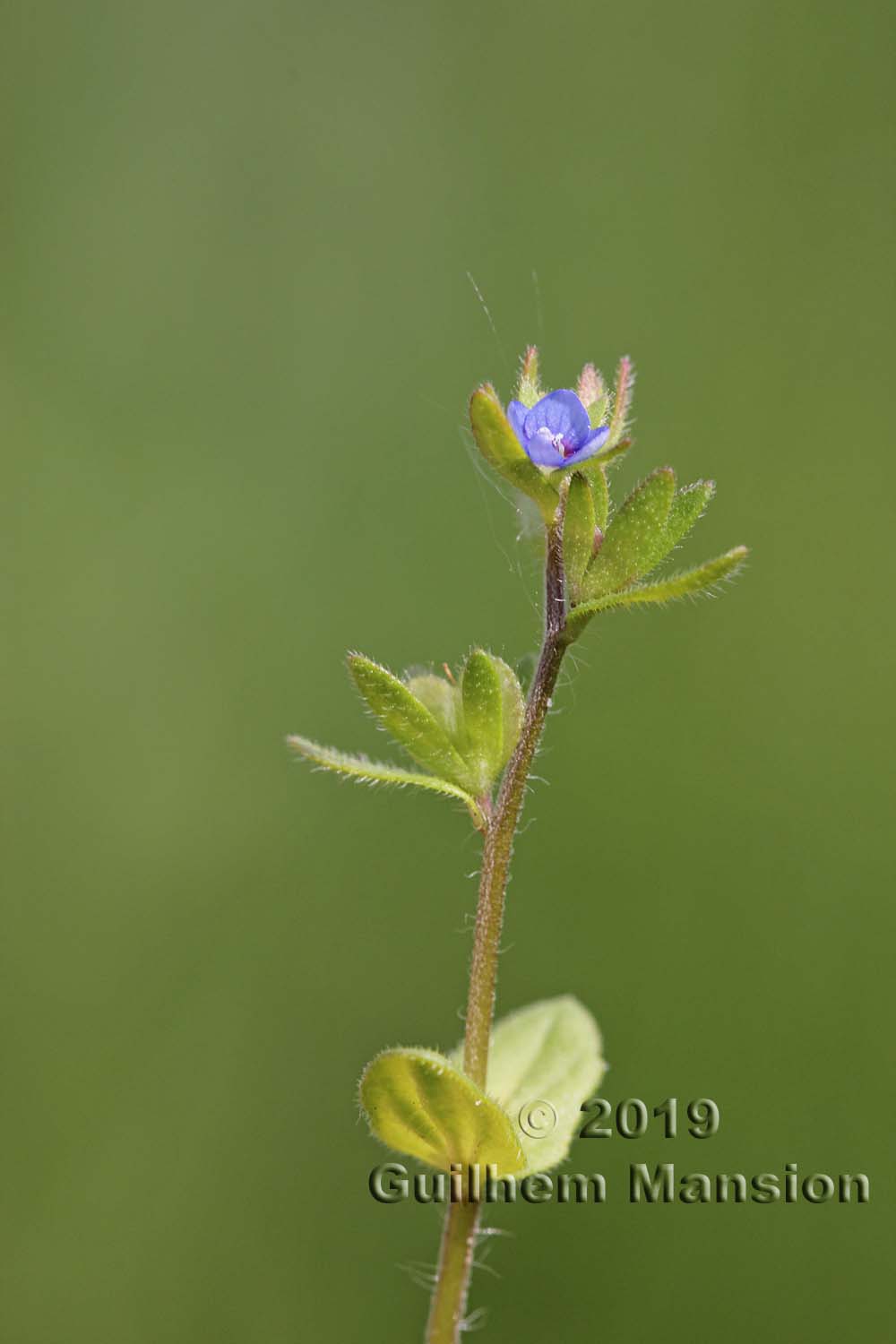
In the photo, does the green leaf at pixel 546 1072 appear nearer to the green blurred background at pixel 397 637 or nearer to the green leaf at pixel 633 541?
the green leaf at pixel 633 541

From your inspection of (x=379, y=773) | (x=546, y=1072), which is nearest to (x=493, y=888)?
(x=379, y=773)

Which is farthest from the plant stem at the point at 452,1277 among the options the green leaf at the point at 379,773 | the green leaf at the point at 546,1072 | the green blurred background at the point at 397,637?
the green blurred background at the point at 397,637

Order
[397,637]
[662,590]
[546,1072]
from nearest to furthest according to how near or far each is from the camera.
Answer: [662,590], [546,1072], [397,637]

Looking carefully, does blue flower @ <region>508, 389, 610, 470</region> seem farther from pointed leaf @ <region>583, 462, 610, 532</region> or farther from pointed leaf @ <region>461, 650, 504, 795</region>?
pointed leaf @ <region>461, 650, 504, 795</region>

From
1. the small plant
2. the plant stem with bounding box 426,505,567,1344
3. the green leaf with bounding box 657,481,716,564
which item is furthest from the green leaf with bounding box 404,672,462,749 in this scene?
the green leaf with bounding box 657,481,716,564

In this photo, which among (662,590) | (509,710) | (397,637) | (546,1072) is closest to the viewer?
(662,590)

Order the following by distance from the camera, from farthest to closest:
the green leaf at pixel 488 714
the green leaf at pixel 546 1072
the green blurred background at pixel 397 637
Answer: the green blurred background at pixel 397 637, the green leaf at pixel 546 1072, the green leaf at pixel 488 714

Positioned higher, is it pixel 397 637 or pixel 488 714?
pixel 397 637

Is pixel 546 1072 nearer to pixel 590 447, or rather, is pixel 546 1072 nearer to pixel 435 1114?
pixel 435 1114
